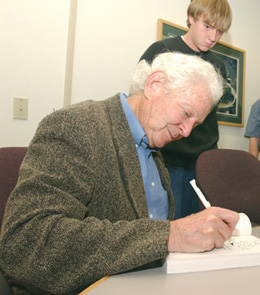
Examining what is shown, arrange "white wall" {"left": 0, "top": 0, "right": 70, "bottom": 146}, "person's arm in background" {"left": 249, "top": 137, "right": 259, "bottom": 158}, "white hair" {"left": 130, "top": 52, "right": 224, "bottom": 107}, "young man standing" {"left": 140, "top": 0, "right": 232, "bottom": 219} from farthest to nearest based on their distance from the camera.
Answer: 1. "person's arm in background" {"left": 249, "top": 137, "right": 259, "bottom": 158}
2. "young man standing" {"left": 140, "top": 0, "right": 232, "bottom": 219}
3. "white wall" {"left": 0, "top": 0, "right": 70, "bottom": 146}
4. "white hair" {"left": 130, "top": 52, "right": 224, "bottom": 107}

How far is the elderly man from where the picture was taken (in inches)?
23.9

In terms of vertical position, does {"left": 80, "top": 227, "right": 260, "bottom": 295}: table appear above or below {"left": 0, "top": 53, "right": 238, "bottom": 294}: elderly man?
below

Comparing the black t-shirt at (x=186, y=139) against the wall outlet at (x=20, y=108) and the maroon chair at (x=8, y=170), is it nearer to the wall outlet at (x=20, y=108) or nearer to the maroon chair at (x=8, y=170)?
the wall outlet at (x=20, y=108)

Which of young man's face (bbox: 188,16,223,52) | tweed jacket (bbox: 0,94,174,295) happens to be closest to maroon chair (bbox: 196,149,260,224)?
young man's face (bbox: 188,16,223,52)

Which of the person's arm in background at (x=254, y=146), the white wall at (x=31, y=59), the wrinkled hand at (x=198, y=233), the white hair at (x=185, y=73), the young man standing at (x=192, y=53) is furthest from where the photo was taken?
the person's arm in background at (x=254, y=146)

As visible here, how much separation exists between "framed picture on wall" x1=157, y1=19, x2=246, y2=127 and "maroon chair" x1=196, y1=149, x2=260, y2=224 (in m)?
0.94

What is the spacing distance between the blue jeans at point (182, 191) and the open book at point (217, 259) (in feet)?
3.31

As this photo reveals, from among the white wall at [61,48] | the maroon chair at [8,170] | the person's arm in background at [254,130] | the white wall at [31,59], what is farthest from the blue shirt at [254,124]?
the maroon chair at [8,170]

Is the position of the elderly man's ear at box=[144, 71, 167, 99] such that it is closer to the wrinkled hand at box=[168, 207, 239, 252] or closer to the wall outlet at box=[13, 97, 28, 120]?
the wrinkled hand at box=[168, 207, 239, 252]

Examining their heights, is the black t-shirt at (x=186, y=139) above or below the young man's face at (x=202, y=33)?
below

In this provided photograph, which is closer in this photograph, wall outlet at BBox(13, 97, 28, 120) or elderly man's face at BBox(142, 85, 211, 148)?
elderly man's face at BBox(142, 85, 211, 148)

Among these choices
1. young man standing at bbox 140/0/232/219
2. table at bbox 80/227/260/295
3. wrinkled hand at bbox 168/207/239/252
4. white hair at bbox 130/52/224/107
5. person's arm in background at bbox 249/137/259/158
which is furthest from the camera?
person's arm in background at bbox 249/137/259/158

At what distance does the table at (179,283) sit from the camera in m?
0.54

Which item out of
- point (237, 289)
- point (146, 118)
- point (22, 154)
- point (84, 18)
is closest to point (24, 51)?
point (84, 18)
